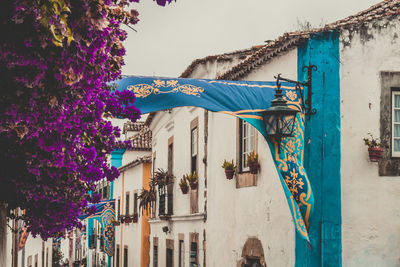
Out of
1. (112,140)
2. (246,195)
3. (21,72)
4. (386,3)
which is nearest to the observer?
(21,72)

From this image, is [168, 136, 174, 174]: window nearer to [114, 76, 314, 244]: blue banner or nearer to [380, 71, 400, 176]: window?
[114, 76, 314, 244]: blue banner

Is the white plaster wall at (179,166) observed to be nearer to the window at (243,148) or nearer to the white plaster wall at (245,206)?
the white plaster wall at (245,206)

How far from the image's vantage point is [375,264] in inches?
385

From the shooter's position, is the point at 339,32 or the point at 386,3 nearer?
the point at 339,32

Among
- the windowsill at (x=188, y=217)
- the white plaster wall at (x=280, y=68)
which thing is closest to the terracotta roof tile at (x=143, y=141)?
the windowsill at (x=188, y=217)

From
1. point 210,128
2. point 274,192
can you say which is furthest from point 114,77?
point 210,128

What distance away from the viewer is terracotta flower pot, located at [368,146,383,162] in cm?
983

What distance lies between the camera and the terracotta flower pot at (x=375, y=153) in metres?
9.83

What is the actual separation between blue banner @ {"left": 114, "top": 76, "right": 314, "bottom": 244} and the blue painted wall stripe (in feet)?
1.28

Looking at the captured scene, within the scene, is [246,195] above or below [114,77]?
below

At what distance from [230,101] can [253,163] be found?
2.57 meters

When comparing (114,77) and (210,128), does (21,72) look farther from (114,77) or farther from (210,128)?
(210,128)

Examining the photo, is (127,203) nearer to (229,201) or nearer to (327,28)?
(229,201)

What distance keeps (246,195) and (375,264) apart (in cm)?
345
